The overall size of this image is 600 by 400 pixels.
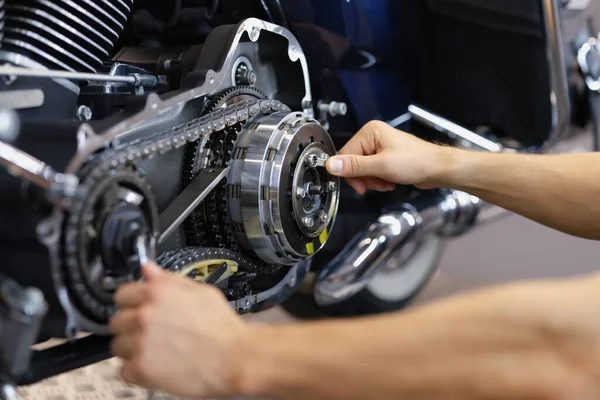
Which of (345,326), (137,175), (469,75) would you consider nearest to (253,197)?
(137,175)

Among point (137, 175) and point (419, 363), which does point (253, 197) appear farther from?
point (419, 363)

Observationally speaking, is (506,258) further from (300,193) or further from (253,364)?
(253,364)

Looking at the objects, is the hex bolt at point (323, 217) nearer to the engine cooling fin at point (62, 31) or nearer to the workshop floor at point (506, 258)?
the engine cooling fin at point (62, 31)

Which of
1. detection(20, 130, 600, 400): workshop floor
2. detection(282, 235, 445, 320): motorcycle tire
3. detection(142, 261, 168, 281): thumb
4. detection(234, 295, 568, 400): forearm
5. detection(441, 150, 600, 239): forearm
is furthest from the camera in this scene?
detection(20, 130, 600, 400): workshop floor

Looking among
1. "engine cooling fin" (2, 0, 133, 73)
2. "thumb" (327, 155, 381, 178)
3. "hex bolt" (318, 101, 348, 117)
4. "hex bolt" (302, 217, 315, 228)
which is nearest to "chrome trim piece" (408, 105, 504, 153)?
"hex bolt" (318, 101, 348, 117)

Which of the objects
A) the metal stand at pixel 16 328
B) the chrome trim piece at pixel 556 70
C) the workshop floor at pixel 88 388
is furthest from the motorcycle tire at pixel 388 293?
the metal stand at pixel 16 328

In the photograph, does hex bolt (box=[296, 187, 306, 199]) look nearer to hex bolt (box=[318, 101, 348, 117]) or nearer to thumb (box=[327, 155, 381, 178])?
thumb (box=[327, 155, 381, 178])

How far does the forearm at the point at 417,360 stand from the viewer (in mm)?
516

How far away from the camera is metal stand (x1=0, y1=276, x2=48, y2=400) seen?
649mm

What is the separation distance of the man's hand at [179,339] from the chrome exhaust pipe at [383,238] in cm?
53

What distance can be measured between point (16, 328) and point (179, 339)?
0.54 feet

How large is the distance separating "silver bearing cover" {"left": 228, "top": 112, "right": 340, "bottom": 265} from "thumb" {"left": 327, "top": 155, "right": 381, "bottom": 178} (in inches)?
0.6

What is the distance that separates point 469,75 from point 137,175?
0.80 meters

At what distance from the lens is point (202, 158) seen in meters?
0.89
